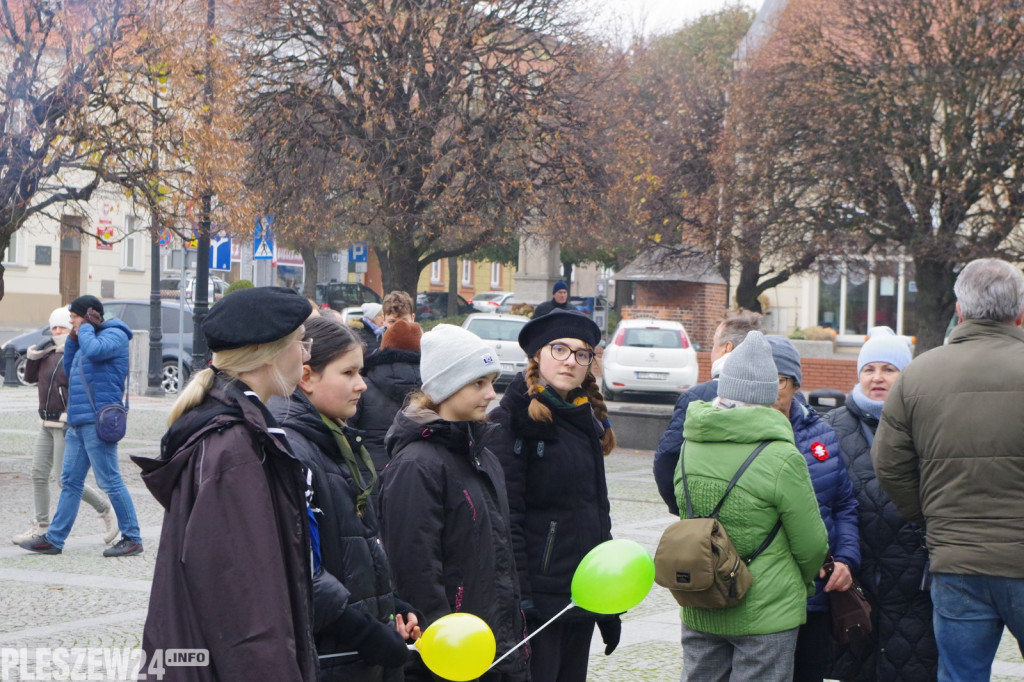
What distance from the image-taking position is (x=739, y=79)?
31.9m

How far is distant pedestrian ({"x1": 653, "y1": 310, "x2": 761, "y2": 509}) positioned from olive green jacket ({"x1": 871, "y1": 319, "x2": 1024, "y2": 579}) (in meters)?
0.69

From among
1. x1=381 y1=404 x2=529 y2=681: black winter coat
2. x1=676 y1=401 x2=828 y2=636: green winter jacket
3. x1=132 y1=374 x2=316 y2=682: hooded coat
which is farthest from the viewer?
x1=676 y1=401 x2=828 y2=636: green winter jacket

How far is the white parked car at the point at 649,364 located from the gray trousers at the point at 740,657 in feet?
63.9

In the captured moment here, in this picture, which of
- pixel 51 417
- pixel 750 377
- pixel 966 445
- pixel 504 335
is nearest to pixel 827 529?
pixel 966 445

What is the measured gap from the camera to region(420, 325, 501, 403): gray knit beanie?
159 inches

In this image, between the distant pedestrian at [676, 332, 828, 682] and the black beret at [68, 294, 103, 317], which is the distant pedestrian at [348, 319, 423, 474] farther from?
the black beret at [68, 294, 103, 317]

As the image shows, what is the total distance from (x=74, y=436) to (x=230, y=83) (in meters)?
6.98

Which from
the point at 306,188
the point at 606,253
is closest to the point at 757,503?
the point at 306,188

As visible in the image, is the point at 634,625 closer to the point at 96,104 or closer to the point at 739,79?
the point at 96,104

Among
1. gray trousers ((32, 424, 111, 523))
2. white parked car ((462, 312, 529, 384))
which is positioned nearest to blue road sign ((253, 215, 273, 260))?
white parked car ((462, 312, 529, 384))

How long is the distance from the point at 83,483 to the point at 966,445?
23.2 feet

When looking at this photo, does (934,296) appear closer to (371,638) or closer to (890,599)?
(890,599)

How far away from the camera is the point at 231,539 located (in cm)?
269

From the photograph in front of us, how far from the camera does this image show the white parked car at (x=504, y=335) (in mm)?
24859
